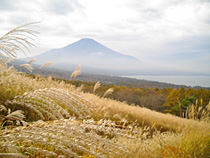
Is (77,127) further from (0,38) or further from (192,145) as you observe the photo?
(192,145)

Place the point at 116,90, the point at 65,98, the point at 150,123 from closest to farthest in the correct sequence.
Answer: the point at 65,98, the point at 150,123, the point at 116,90

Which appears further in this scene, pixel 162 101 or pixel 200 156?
pixel 162 101

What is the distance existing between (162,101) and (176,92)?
4.62m

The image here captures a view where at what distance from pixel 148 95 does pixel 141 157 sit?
46.3 m

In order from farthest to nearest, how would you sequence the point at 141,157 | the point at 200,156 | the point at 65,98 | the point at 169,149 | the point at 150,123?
1. the point at 150,123
2. the point at 200,156
3. the point at 169,149
4. the point at 141,157
5. the point at 65,98

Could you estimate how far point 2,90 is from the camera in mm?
3641

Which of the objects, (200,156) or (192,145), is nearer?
(200,156)

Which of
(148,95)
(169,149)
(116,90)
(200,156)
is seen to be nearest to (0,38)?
(169,149)

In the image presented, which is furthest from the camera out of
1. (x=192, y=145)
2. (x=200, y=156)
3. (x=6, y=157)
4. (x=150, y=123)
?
(x=150, y=123)

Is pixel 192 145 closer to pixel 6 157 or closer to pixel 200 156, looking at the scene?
pixel 200 156

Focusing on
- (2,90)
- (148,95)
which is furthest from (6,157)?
(148,95)

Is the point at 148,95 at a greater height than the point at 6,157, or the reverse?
the point at 6,157

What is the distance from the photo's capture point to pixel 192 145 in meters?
3.59

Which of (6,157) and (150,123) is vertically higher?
(6,157)
